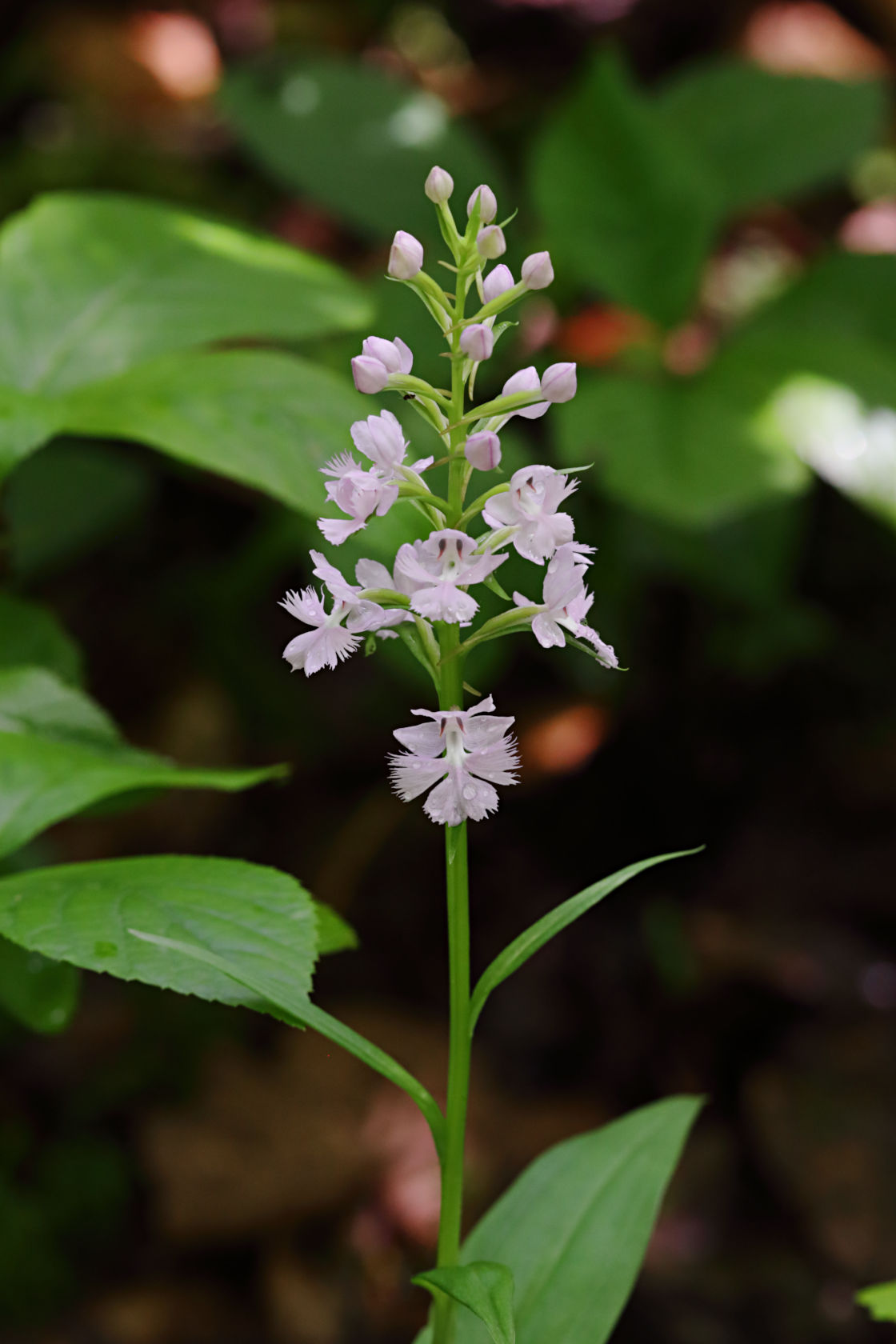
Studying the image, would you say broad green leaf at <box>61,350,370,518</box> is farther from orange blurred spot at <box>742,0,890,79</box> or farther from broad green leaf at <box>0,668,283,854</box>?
orange blurred spot at <box>742,0,890,79</box>

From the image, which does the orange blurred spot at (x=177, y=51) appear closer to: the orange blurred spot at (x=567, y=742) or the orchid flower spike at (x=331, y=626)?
the orange blurred spot at (x=567, y=742)

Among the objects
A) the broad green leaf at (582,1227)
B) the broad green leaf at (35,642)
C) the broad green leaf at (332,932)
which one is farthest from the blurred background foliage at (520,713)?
the broad green leaf at (582,1227)

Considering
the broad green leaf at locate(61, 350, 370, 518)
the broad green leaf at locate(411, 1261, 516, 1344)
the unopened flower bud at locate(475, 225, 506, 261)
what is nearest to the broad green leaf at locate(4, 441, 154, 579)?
the broad green leaf at locate(61, 350, 370, 518)

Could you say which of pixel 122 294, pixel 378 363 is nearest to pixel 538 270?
pixel 378 363

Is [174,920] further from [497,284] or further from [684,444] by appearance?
[684,444]

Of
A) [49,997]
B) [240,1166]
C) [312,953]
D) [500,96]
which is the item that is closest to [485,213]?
[312,953]

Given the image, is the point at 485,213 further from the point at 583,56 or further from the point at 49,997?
the point at 583,56
